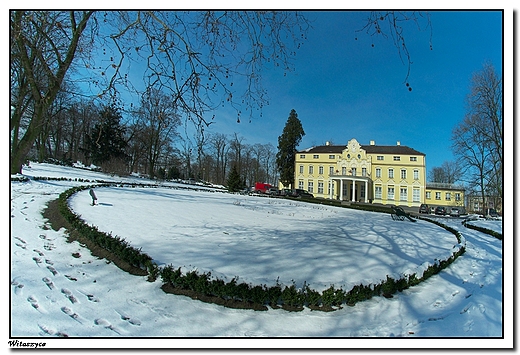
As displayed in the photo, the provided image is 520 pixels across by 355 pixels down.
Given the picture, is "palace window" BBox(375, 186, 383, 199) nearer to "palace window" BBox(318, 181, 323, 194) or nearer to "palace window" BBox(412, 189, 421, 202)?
"palace window" BBox(412, 189, 421, 202)

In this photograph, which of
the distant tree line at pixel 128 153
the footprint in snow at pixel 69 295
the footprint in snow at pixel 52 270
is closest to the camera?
the footprint in snow at pixel 69 295

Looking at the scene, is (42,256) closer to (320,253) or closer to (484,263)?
(320,253)

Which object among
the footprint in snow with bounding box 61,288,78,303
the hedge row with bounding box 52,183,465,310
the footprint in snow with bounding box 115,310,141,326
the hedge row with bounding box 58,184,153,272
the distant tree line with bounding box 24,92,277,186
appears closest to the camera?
the footprint in snow with bounding box 115,310,141,326

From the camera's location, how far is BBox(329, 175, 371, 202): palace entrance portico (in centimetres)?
3912

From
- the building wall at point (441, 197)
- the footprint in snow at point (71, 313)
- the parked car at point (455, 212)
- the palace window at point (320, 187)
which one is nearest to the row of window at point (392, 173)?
the building wall at point (441, 197)

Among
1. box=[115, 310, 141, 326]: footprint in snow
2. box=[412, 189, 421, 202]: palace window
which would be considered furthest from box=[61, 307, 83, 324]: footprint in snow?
box=[412, 189, 421, 202]: palace window

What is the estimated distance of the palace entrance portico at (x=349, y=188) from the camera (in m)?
39.1

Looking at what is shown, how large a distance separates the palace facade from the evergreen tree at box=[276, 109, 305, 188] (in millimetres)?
1385

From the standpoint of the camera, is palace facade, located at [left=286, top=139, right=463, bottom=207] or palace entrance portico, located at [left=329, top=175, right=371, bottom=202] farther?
palace entrance portico, located at [left=329, top=175, right=371, bottom=202]

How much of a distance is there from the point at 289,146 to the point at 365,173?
14.2 meters

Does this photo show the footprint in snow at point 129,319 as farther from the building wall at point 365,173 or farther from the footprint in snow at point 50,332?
the building wall at point 365,173

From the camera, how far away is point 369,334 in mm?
3152

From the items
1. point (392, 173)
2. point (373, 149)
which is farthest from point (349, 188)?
point (373, 149)

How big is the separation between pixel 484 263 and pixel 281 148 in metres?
38.7
